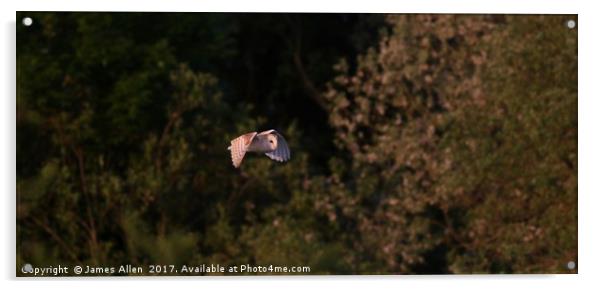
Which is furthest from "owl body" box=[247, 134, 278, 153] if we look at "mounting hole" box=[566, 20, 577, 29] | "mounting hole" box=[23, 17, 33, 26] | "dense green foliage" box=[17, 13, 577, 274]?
"dense green foliage" box=[17, 13, 577, 274]

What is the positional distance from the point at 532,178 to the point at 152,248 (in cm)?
292

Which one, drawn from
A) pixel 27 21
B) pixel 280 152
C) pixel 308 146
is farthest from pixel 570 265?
pixel 27 21

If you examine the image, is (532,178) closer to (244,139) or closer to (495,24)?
(495,24)

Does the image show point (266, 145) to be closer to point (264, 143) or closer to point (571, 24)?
point (264, 143)

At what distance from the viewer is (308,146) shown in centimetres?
1439

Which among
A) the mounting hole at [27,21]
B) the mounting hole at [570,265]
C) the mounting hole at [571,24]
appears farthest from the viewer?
the mounting hole at [27,21]

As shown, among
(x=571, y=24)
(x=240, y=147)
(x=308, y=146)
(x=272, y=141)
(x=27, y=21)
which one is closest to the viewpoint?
(x=272, y=141)

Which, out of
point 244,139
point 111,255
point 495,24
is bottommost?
point 111,255

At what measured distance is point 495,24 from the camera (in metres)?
13.7

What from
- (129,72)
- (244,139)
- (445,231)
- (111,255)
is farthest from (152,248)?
(244,139)

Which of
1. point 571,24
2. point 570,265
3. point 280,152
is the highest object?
point 571,24

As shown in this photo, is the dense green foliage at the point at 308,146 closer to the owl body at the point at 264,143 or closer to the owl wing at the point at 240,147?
the owl wing at the point at 240,147

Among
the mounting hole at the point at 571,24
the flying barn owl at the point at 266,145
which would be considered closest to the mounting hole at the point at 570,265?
the mounting hole at the point at 571,24

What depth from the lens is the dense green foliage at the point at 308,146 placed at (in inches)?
521
